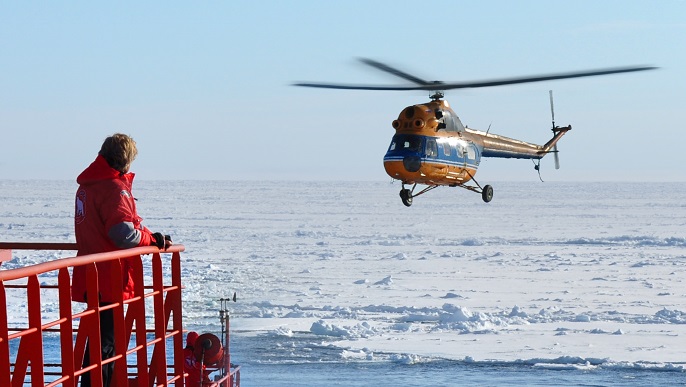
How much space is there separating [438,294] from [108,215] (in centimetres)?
2427

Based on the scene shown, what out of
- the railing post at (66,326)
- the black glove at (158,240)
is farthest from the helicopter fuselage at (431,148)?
the railing post at (66,326)

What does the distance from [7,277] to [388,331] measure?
19.9 meters

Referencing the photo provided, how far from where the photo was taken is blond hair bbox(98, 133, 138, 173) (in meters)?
4.31

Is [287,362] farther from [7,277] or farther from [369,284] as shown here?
[7,277]

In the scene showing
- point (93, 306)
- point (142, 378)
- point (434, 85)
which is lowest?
point (142, 378)

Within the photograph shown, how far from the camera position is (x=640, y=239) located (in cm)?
4738

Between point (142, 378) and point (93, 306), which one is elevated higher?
point (93, 306)

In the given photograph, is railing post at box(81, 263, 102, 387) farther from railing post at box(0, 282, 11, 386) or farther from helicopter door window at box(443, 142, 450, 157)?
helicopter door window at box(443, 142, 450, 157)

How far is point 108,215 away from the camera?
4.31 metres

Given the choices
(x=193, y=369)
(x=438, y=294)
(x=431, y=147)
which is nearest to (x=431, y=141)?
(x=431, y=147)

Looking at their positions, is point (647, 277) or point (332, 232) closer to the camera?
point (647, 277)

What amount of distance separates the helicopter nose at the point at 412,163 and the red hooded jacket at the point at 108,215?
17359 millimetres

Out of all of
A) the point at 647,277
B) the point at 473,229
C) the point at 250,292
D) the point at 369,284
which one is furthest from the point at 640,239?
the point at 250,292

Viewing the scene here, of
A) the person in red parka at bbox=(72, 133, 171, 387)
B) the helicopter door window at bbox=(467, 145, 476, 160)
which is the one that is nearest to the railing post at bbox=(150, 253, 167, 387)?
the person in red parka at bbox=(72, 133, 171, 387)
